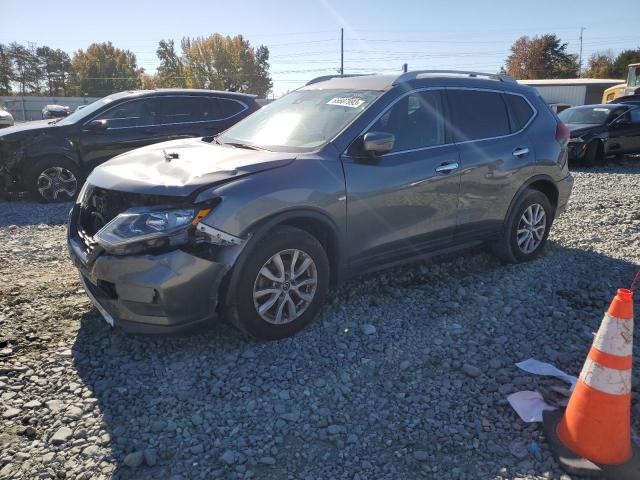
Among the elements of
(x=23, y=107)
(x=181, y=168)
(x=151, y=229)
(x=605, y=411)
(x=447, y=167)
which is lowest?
(x=605, y=411)

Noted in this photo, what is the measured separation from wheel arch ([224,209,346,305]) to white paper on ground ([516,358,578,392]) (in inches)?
55.6

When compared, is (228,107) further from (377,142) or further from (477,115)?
(377,142)

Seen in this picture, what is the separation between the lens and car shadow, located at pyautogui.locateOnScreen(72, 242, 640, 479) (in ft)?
8.70

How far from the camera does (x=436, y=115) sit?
179 inches

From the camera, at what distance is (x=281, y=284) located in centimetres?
361

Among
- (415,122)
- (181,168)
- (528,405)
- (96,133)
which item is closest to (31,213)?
(96,133)

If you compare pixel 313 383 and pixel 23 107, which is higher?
pixel 23 107

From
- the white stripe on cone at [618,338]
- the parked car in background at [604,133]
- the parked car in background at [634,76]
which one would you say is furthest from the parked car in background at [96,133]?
the parked car in background at [634,76]

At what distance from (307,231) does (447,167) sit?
144 centimetres

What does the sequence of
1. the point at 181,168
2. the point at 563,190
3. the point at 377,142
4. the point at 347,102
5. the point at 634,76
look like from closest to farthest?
the point at 181,168 → the point at 377,142 → the point at 347,102 → the point at 563,190 → the point at 634,76

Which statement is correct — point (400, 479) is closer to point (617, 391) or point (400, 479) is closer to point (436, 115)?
point (617, 391)

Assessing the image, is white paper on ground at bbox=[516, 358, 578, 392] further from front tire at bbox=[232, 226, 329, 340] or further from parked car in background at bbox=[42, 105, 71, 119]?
parked car in background at bbox=[42, 105, 71, 119]

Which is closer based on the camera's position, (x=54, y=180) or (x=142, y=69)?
(x=54, y=180)

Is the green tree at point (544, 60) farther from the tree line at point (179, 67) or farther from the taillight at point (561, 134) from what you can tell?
the taillight at point (561, 134)
